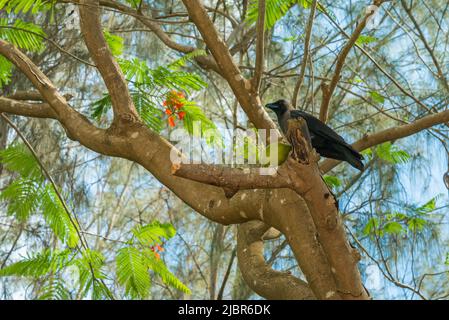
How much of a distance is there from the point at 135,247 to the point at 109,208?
22.6 feet

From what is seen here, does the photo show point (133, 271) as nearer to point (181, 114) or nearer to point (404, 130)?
point (181, 114)

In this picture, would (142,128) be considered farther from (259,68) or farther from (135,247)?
(135,247)

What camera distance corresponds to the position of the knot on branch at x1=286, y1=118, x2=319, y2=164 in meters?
2.69

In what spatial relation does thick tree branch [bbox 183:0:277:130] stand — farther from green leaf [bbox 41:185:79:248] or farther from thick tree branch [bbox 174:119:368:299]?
green leaf [bbox 41:185:79:248]

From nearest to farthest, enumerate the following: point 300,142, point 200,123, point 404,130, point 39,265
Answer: point 300,142
point 404,130
point 39,265
point 200,123

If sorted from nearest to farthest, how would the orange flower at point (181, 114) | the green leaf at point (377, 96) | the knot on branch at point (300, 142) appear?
1. the knot on branch at point (300, 142)
2. the orange flower at point (181, 114)
3. the green leaf at point (377, 96)

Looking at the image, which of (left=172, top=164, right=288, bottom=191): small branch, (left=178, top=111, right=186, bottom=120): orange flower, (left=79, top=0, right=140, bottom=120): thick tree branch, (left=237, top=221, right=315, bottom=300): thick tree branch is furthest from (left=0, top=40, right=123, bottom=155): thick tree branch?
(left=237, top=221, right=315, bottom=300): thick tree branch

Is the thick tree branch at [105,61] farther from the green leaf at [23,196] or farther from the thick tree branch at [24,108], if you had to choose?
the green leaf at [23,196]

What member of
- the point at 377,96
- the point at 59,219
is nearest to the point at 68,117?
the point at 59,219

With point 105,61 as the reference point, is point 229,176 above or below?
below

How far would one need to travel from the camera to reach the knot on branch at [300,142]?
2.69 m

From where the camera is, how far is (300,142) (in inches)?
106

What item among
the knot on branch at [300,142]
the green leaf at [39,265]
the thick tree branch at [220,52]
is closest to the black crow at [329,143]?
the thick tree branch at [220,52]
